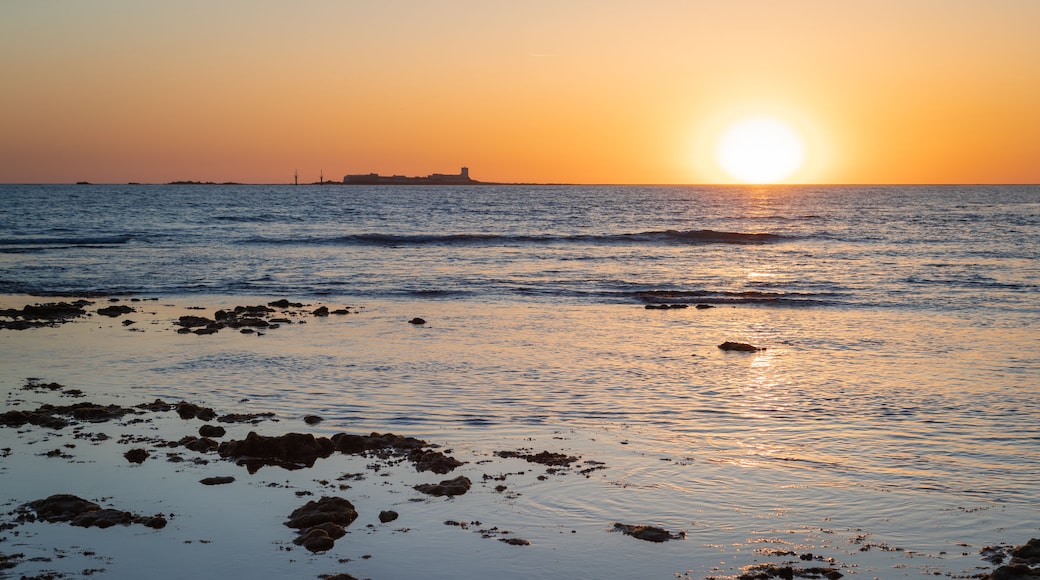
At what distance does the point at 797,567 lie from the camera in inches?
302

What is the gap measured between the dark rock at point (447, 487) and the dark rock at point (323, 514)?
88 cm

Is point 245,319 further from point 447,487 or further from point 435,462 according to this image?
point 447,487

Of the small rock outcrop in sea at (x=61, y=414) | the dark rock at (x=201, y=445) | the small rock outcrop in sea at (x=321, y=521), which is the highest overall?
the small rock outcrop in sea at (x=321, y=521)

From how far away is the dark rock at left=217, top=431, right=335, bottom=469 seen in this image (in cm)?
1063

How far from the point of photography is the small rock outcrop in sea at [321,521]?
8.10 meters

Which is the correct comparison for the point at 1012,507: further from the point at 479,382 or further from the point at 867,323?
the point at 867,323

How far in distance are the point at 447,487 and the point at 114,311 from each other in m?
17.1

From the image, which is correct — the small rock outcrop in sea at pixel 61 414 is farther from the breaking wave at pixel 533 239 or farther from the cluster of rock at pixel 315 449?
the breaking wave at pixel 533 239

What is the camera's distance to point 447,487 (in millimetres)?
9570

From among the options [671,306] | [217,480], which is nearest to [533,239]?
[671,306]

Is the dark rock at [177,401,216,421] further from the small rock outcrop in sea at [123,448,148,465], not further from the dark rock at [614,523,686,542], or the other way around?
the dark rock at [614,523,686,542]

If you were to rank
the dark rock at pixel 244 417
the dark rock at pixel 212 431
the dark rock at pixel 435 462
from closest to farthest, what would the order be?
the dark rock at pixel 435 462, the dark rock at pixel 212 431, the dark rock at pixel 244 417

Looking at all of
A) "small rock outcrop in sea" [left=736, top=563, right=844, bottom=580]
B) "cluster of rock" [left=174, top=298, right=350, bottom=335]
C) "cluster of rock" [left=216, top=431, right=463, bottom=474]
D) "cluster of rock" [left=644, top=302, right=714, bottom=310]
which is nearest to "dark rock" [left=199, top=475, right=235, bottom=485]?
"cluster of rock" [left=216, top=431, right=463, bottom=474]

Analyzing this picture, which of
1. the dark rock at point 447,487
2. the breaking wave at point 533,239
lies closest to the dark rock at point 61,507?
the dark rock at point 447,487
